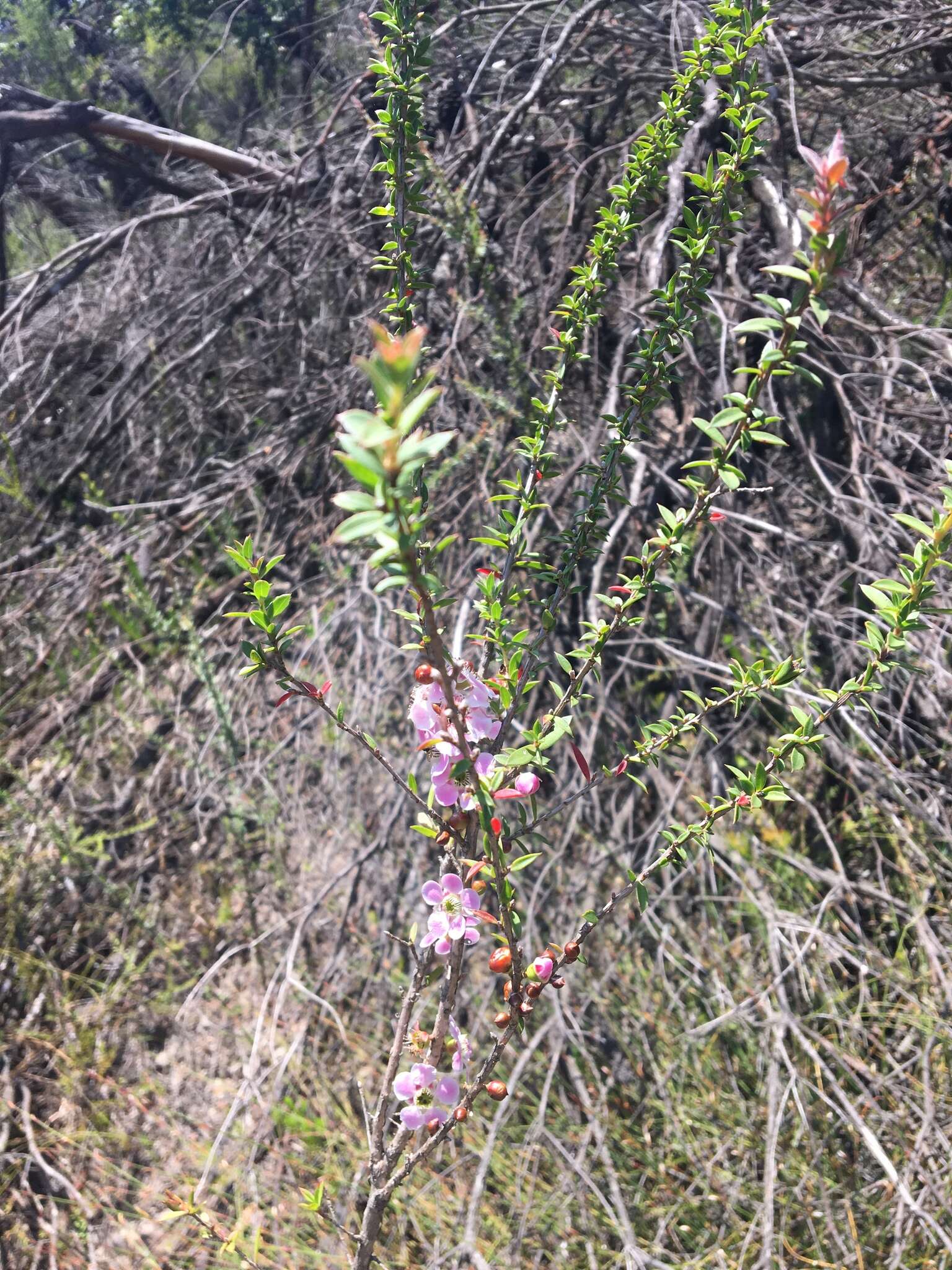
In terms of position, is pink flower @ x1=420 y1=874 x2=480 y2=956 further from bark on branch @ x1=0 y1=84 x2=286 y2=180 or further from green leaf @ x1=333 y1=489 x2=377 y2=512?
bark on branch @ x1=0 y1=84 x2=286 y2=180

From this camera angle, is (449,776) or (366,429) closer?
(366,429)

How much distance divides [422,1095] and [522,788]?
386 mm

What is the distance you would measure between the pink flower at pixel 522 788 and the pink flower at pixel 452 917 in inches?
4.5

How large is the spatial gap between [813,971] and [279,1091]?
1.26 m

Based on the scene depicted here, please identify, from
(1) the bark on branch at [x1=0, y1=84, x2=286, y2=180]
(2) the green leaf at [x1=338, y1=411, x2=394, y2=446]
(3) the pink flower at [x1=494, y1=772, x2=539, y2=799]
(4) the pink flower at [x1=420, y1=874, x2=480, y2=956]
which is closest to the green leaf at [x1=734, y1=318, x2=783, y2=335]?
(2) the green leaf at [x1=338, y1=411, x2=394, y2=446]

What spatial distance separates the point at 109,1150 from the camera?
213 centimetres

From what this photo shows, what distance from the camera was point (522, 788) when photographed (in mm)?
832

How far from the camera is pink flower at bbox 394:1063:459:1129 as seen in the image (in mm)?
909

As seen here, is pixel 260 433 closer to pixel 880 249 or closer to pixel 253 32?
Answer: pixel 253 32

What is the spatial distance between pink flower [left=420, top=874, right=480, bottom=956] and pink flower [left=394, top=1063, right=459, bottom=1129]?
0.53 ft

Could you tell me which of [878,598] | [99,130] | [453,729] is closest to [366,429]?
[453,729]

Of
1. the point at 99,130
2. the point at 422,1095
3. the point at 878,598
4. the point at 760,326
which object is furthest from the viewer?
the point at 99,130

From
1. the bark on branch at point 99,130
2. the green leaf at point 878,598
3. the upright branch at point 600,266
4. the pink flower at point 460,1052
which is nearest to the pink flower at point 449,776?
the upright branch at point 600,266

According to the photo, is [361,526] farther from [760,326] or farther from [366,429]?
[760,326]
